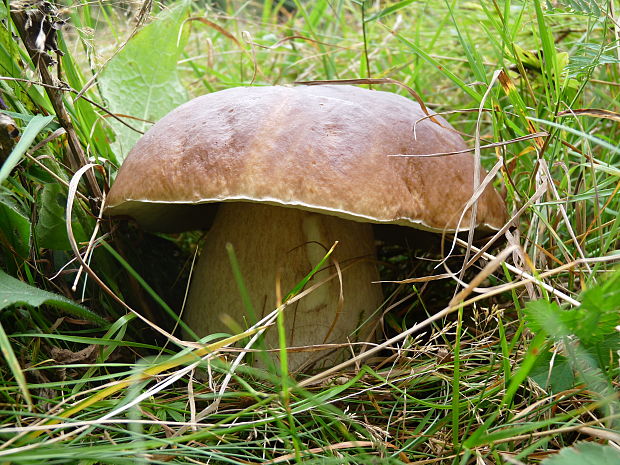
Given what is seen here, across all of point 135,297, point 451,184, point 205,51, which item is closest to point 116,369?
point 135,297

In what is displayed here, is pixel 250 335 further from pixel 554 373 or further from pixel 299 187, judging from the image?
pixel 554 373

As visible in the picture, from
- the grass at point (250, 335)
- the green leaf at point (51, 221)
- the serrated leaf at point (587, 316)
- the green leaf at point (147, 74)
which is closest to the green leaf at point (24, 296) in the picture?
the grass at point (250, 335)

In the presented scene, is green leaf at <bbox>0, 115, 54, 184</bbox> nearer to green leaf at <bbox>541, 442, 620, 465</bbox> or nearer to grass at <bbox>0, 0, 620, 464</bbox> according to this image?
grass at <bbox>0, 0, 620, 464</bbox>

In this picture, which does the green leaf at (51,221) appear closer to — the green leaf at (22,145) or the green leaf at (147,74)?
the green leaf at (22,145)

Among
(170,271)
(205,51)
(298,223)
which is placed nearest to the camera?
(298,223)

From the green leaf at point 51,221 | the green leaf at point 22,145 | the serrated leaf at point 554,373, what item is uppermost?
the green leaf at point 22,145

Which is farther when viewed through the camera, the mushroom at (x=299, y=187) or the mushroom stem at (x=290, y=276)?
the mushroom stem at (x=290, y=276)

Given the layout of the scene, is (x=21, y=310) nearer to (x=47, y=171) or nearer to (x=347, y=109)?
(x=47, y=171)

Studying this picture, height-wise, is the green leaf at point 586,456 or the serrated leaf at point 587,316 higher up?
the serrated leaf at point 587,316
